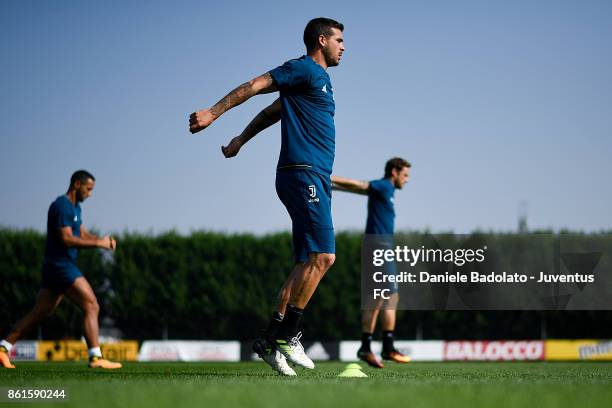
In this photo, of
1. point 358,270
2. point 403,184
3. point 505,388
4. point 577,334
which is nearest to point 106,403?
point 505,388

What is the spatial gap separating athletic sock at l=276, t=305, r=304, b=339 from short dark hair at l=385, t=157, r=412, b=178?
20.3 ft

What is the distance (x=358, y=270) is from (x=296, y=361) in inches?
1037

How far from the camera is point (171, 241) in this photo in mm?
35281

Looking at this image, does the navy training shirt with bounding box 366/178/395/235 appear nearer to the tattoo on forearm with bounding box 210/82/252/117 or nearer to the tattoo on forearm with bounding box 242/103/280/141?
the tattoo on forearm with bounding box 242/103/280/141

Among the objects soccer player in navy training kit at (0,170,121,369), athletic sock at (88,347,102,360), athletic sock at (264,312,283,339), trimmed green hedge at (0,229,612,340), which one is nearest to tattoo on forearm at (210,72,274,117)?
athletic sock at (264,312,283,339)

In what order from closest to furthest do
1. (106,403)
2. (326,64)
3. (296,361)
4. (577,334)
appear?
(106,403), (296,361), (326,64), (577,334)

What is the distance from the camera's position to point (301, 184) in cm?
752

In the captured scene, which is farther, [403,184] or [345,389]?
[403,184]

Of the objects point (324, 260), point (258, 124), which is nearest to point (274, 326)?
point (324, 260)

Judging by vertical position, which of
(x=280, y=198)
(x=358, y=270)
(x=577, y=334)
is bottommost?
(x=577, y=334)

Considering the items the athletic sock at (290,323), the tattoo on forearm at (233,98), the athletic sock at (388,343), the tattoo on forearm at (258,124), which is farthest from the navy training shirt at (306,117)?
the athletic sock at (388,343)

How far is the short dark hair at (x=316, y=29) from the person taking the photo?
806 cm

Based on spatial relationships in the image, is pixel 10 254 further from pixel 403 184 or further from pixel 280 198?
pixel 280 198

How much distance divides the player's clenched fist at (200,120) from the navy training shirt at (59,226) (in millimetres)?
4549
